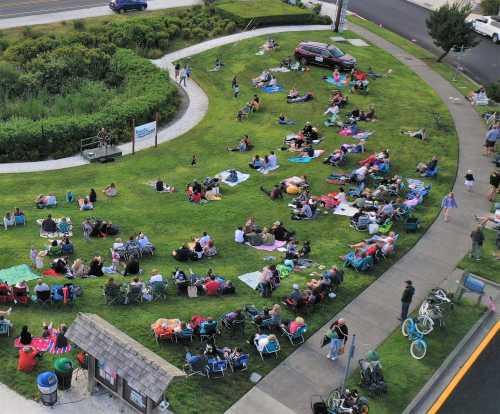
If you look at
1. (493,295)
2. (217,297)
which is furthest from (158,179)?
(493,295)

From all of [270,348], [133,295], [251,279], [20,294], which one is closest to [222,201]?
[251,279]

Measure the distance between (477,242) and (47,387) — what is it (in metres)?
17.1

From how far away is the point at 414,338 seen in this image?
843 inches

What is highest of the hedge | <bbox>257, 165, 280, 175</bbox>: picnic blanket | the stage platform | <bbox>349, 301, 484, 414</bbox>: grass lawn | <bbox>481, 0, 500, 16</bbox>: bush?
<bbox>481, 0, 500, 16</bbox>: bush

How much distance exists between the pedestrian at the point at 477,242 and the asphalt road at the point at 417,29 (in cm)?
2545

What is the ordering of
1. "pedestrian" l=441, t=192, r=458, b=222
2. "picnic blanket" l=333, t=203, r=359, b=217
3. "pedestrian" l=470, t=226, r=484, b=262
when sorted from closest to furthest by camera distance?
"pedestrian" l=470, t=226, r=484, b=262 → "pedestrian" l=441, t=192, r=458, b=222 → "picnic blanket" l=333, t=203, r=359, b=217

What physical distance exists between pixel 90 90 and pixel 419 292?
2725 cm

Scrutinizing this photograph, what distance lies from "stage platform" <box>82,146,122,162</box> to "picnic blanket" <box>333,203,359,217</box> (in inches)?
526

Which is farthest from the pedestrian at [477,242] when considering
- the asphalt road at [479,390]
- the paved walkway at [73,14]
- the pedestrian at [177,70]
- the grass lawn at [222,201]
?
the paved walkway at [73,14]

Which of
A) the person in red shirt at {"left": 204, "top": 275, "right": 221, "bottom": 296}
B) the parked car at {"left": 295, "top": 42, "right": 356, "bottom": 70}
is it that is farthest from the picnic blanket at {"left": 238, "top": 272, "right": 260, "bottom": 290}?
the parked car at {"left": 295, "top": 42, "right": 356, "bottom": 70}

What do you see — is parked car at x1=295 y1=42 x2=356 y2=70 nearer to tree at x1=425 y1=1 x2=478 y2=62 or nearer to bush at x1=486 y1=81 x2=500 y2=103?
tree at x1=425 y1=1 x2=478 y2=62

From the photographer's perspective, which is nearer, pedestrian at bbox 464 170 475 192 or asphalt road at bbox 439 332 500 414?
asphalt road at bbox 439 332 500 414

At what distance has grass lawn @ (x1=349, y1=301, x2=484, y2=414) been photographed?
18969 mm

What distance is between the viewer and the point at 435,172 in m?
33.4
